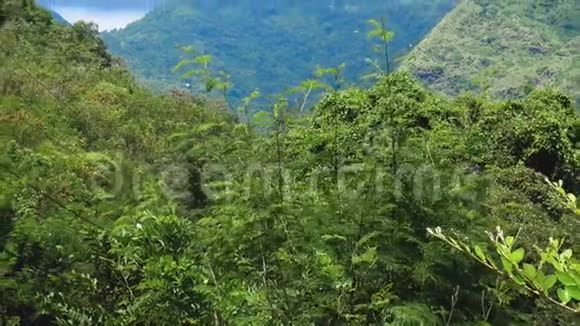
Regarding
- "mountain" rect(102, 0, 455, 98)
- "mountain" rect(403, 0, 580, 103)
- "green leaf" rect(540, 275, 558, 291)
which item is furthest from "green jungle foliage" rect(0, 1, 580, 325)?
"mountain" rect(102, 0, 455, 98)

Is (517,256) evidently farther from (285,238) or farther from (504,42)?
(504,42)

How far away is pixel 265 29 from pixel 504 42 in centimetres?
3694

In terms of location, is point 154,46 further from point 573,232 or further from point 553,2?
point 573,232

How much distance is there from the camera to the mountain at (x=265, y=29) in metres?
68.3

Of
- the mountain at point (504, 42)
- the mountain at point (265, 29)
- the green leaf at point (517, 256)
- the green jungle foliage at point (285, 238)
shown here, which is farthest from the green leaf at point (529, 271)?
the mountain at point (265, 29)

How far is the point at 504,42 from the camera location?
5941 centimetres

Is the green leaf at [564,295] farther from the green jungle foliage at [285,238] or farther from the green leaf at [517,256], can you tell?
the green jungle foliage at [285,238]

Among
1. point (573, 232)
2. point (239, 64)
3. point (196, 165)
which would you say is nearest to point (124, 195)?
point (196, 165)

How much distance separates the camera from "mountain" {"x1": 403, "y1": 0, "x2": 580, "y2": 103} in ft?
166

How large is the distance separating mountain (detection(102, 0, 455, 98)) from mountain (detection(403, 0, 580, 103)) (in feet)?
26.5

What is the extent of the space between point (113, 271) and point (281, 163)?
668mm

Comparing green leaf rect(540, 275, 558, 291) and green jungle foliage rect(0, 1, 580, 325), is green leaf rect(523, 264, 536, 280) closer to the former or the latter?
green leaf rect(540, 275, 558, 291)

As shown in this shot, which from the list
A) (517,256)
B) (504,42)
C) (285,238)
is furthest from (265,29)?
(517,256)

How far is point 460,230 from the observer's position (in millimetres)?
2252
